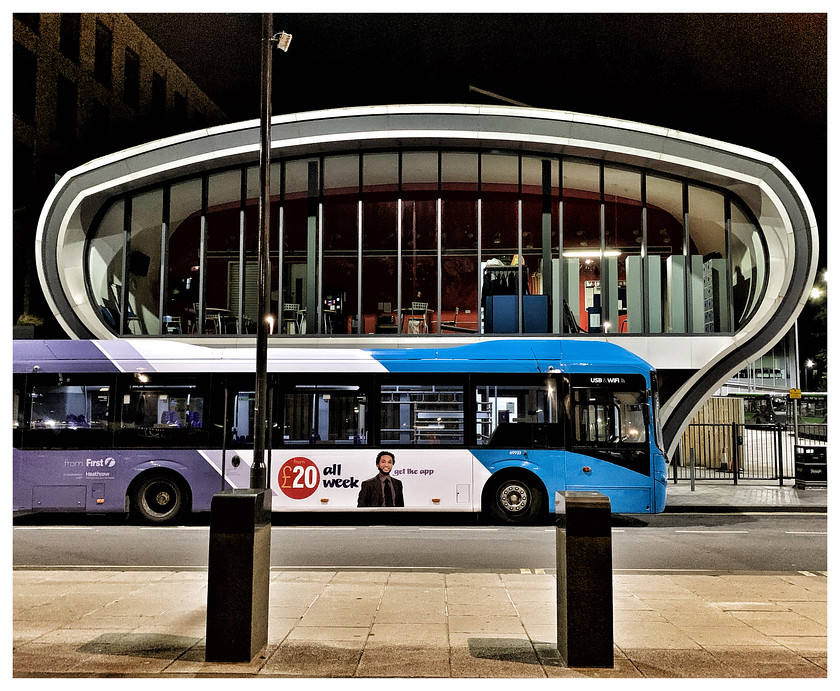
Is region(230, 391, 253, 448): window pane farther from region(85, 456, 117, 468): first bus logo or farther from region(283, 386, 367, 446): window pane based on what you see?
region(85, 456, 117, 468): first bus logo

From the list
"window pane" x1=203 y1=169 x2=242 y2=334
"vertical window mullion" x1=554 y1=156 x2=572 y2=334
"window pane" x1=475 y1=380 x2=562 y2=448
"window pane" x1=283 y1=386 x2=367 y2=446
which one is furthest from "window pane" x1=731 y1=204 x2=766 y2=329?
"window pane" x1=203 y1=169 x2=242 y2=334

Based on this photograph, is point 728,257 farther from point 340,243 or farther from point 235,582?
point 235,582

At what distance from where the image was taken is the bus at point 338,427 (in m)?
12.8

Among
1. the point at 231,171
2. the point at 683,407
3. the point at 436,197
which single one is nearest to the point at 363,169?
the point at 436,197

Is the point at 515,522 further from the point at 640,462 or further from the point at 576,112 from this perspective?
the point at 576,112

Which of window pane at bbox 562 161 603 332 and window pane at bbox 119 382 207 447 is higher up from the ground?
window pane at bbox 562 161 603 332

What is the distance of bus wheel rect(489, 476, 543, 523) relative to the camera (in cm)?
1288

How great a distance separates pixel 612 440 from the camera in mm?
12836

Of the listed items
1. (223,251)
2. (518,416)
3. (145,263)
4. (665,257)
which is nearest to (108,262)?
(145,263)

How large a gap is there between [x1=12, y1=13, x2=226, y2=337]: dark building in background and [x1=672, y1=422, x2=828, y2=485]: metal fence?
26.1m

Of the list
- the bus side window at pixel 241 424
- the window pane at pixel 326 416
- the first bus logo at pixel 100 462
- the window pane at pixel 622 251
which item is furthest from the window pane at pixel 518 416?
the window pane at pixel 622 251

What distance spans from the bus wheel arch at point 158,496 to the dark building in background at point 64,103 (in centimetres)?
2069

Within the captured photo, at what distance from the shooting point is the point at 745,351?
19.5 meters

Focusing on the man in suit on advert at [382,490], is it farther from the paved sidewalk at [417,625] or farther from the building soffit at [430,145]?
the building soffit at [430,145]
